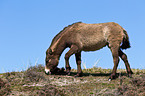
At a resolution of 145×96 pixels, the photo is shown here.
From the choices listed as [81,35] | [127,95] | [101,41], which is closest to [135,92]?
[127,95]

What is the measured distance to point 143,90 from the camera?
9.65 meters

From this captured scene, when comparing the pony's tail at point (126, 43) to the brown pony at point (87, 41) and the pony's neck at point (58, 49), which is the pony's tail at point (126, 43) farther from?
the pony's neck at point (58, 49)

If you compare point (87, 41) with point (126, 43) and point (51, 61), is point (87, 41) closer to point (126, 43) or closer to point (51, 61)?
point (126, 43)

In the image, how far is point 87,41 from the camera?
13.3m

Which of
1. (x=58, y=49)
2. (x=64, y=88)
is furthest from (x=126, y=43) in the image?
(x=64, y=88)

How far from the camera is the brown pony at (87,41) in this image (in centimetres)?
1273

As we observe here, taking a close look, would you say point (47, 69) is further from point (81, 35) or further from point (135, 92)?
point (135, 92)

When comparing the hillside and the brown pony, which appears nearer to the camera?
the hillside

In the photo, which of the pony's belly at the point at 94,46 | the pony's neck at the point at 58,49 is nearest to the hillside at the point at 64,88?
the pony's neck at the point at 58,49

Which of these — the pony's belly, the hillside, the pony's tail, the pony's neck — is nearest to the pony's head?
the pony's neck

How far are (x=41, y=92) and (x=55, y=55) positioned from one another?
5.12m

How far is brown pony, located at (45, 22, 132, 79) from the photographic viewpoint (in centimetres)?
1273

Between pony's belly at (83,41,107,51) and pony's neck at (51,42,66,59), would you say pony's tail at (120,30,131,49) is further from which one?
pony's neck at (51,42,66,59)

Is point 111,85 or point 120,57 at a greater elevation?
point 120,57
